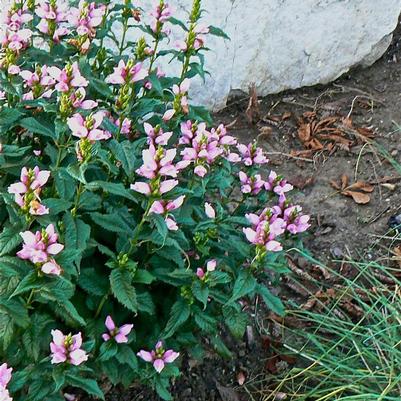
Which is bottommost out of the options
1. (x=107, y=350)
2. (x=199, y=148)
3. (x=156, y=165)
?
(x=107, y=350)

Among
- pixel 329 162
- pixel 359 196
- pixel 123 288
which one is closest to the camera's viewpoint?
pixel 123 288

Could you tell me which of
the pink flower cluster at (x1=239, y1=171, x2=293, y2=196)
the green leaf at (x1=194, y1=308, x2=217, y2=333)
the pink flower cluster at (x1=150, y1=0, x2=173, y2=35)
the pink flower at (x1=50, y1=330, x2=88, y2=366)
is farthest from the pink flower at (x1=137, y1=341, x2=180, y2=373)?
the pink flower cluster at (x1=150, y1=0, x2=173, y2=35)

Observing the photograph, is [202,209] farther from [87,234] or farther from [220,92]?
[220,92]

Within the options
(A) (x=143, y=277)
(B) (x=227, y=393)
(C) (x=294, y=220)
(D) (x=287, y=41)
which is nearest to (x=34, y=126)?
(A) (x=143, y=277)

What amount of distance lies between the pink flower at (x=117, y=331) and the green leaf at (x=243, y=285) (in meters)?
0.29

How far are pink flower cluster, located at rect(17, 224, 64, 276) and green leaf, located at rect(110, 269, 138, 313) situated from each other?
246 millimetres

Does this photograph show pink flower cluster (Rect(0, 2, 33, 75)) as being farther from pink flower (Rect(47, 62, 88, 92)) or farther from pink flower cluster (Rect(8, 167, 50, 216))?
pink flower cluster (Rect(8, 167, 50, 216))

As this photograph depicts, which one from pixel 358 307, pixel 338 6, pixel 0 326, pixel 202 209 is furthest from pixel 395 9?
pixel 0 326

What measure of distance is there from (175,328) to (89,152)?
0.58 m

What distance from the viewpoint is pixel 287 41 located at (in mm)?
4031

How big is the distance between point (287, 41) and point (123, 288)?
2.23 m

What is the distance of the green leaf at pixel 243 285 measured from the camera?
225cm

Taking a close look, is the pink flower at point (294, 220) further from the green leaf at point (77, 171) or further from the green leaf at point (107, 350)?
the green leaf at point (77, 171)

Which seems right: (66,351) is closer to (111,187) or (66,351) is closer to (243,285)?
(111,187)
